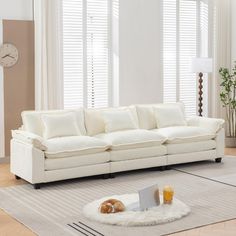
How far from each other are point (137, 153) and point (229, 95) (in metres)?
3.43

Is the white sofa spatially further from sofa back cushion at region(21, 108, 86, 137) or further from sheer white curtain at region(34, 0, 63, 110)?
sheer white curtain at region(34, 0, 63, 110)

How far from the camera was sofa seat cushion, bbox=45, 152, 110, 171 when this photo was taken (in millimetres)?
6137

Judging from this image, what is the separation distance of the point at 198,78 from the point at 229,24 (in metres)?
1.14

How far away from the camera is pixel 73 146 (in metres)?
6.28

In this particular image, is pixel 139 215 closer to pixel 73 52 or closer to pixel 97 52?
pixel 73 52

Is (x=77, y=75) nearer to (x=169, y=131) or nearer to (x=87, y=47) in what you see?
(x=87, y=47)

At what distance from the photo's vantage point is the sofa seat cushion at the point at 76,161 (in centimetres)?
614

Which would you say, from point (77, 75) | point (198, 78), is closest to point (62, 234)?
point (77, 75)

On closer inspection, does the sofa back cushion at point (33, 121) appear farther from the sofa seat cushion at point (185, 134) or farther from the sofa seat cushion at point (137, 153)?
the sofa seat cushion at point (185, 134)

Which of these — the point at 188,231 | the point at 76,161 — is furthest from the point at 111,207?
the point at 76,161

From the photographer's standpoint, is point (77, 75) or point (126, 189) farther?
point (77, 75)

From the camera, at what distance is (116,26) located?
8.47 meters

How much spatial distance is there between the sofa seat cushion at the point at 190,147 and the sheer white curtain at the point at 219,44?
7.41ft

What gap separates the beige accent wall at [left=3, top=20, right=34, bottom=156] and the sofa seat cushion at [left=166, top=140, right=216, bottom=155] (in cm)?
216
